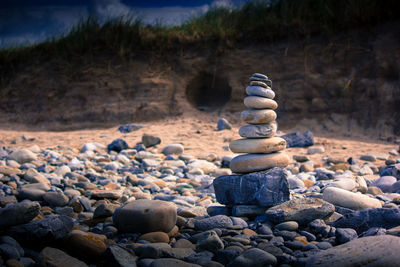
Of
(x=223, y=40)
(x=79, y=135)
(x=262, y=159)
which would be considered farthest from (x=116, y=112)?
(x=262, y=159)

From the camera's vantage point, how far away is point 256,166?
11.3ft

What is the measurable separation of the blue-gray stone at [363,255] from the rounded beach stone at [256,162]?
141 cm

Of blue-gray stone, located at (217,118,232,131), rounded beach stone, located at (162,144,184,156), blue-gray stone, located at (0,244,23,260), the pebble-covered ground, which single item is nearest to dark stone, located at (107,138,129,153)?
rounded beach stone, located at (162,144,184,156)

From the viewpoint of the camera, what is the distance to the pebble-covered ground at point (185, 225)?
6.66 ft

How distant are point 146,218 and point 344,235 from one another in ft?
4.85

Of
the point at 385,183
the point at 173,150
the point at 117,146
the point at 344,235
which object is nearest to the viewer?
the point at 344,235

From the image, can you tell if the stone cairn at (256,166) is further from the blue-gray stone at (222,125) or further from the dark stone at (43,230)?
the blue-gray stone at (222,125)

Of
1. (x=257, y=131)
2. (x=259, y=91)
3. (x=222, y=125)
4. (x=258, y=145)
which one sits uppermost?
(x=259, y=91)

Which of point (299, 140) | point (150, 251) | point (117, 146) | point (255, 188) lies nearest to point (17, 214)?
point (150, 251)

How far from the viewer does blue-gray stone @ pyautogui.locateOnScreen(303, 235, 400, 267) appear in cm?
187

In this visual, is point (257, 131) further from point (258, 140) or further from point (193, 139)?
point (193, 139)

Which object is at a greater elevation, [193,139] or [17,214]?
[17,214]

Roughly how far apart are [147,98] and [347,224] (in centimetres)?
880

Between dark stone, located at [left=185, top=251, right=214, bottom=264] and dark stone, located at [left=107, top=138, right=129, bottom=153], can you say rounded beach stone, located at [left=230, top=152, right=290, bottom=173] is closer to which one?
dark stone, located at [left=185, top=251, right=214, bottom=264]
